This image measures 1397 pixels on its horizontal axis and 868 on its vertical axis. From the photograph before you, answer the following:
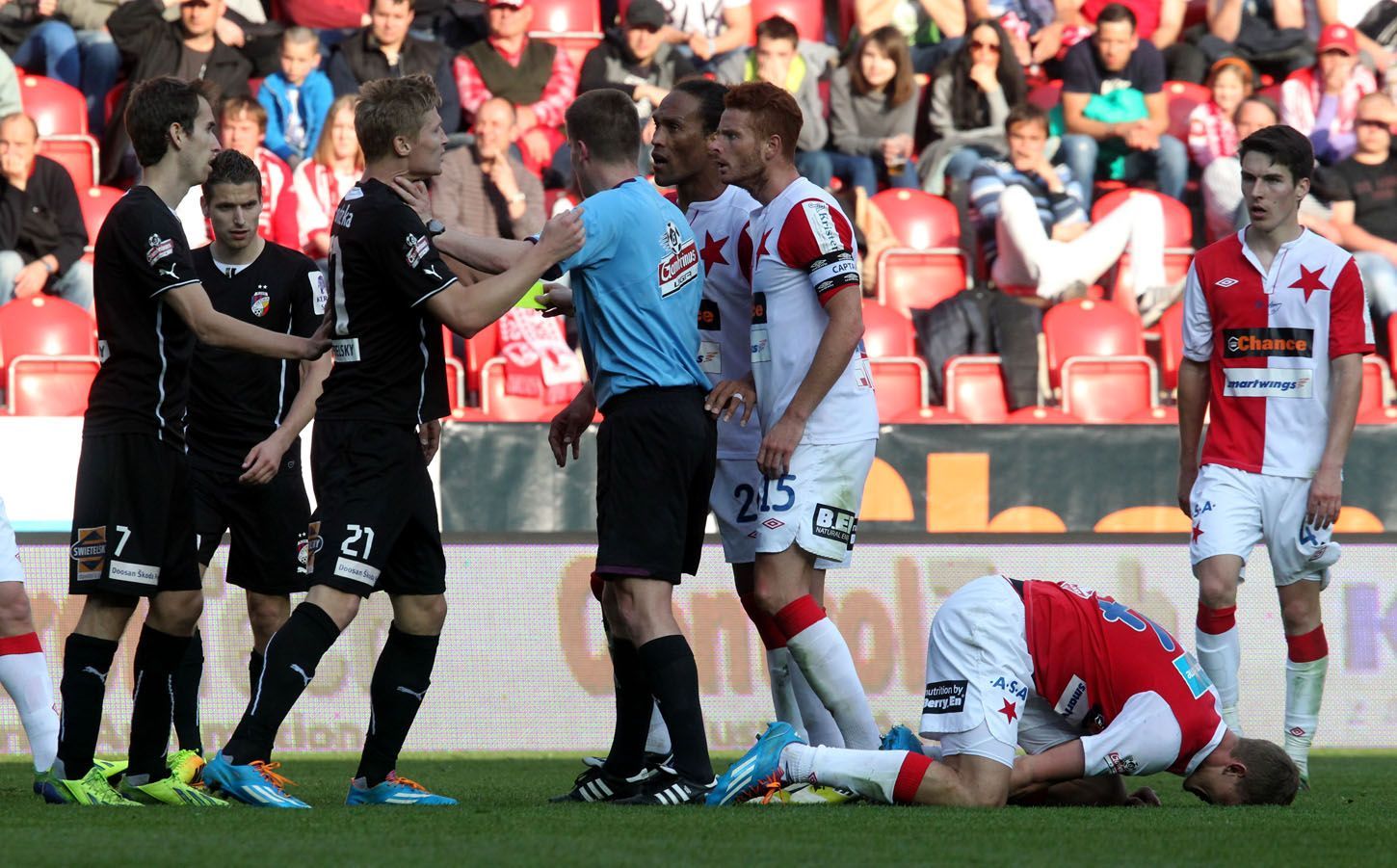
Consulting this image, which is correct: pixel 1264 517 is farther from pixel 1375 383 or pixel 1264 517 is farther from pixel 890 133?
pixel 890 133

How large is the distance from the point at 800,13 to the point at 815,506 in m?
10.1

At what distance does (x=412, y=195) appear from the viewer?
536 cm

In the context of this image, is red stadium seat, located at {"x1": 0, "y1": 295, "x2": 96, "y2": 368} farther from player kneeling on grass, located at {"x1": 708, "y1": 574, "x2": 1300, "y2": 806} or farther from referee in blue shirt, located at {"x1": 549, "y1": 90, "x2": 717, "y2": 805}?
player kneeling on grass, located at {"x1": 708, "y1": 574, "x2": 1300, "y2": 806}

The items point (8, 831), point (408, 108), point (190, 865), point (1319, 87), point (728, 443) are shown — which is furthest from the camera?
point (1319, 87)

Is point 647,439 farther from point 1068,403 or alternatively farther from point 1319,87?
point 1319,87

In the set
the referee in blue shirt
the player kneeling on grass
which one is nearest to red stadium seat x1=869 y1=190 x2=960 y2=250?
the referee in blue shirt

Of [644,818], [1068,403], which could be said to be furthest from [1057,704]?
[1068,403]

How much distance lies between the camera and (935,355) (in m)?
12.1

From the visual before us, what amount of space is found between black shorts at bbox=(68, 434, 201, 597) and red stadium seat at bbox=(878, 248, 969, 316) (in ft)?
26.4

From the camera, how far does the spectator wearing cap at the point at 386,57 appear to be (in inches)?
501

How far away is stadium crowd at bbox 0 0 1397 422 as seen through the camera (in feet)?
38.8

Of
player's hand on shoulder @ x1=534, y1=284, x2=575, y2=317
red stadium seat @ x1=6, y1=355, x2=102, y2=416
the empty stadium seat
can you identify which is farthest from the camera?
the empty stadium seat

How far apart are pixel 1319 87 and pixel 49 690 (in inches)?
455

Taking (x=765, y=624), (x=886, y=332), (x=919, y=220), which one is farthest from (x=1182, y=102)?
(x=765, y=624)
